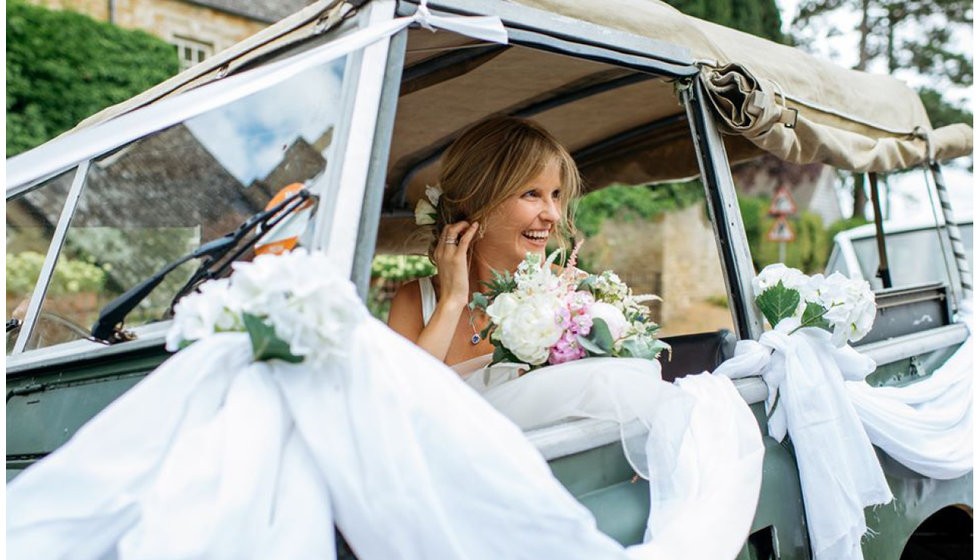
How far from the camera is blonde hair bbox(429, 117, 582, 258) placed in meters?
2.89

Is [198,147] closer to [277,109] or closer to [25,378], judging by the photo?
[277,109]

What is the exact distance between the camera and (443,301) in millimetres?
2584

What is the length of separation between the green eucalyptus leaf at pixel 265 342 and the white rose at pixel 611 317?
3.05 ft

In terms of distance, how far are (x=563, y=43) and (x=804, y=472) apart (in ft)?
4.11

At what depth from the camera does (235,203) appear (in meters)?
1.99

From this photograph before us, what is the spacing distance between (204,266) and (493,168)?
49.5 inches

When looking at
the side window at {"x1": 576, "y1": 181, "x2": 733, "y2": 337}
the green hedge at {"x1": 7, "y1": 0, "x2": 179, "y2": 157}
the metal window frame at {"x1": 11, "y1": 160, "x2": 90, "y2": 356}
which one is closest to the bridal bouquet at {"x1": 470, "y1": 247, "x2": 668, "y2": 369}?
the metal window frame at {"x1": 11, "y1": 160, "x2": 90, "y2": 356}

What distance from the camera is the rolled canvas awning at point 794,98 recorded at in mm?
2383

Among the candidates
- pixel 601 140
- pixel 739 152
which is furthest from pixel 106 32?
pixel 739 152

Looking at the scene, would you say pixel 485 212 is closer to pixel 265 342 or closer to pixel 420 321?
pixel 420 321

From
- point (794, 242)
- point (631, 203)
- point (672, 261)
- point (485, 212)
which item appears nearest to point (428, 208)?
point (485, 212)

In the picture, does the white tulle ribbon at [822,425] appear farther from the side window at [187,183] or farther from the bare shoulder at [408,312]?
the side window at [187,183]

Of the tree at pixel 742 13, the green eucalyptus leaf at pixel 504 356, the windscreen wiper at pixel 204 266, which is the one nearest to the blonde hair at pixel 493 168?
the green eucalyptus leaf at pixel 504 356

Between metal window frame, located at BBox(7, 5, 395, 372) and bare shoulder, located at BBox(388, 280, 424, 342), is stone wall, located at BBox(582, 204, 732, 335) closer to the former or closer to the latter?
bare shoulder, located at BBox(388, 280, 424, 342)
